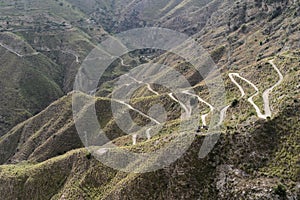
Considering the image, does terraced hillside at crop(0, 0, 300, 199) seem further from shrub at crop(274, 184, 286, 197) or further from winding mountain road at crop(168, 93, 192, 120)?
winding mountain road at crop(168, 93, 192, 120)

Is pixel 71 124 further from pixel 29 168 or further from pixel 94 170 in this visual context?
pixel 94 170

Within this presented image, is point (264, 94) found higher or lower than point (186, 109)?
higher

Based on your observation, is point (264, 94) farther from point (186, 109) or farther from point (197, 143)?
point (186, 109)

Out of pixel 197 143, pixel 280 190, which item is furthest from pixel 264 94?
pixel 280 190

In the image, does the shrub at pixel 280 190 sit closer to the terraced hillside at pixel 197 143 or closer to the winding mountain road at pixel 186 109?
the terraced hillside at pixel 197 143

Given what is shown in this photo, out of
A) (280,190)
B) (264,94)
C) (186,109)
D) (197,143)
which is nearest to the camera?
(280,190)

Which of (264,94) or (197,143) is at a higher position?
(197,143)

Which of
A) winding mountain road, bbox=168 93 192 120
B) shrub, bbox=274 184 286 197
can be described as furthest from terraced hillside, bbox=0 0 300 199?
winding mountain road, bbox=168 93 192 120

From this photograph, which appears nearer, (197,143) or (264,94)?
(197,143)

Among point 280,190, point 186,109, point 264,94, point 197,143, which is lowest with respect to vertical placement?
point 186,109

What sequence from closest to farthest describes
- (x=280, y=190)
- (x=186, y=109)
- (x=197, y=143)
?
Answer: (x=280, y=190)
(x=197, y=143)
(x=186, y=109)

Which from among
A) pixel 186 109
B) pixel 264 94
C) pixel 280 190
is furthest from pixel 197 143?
pixel 186 109
